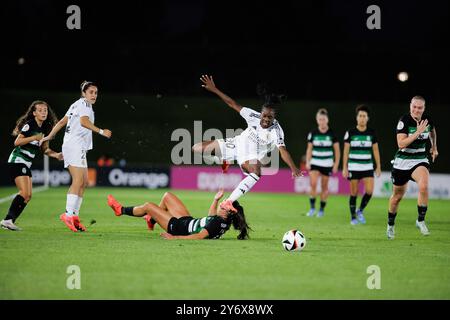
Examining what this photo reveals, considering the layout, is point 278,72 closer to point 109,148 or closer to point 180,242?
point 109,148

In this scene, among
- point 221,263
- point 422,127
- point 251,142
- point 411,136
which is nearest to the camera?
point 221,263

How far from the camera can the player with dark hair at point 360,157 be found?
15.4 m

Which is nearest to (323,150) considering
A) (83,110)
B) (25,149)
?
(83,110)

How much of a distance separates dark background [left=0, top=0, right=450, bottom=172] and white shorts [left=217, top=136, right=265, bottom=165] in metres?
19.4

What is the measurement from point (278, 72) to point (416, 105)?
73.9 ft

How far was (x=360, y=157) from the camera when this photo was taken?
607 inches

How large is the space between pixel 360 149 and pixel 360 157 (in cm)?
17

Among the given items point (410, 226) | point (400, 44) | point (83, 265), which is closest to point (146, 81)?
point (400, 44)

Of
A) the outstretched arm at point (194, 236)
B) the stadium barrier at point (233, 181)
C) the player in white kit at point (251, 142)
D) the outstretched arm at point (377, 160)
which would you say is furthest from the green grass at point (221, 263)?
A: the stadium barrier at point (233, 181)

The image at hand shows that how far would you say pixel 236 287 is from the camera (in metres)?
7.26

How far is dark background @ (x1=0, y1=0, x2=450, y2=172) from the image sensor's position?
3266cm

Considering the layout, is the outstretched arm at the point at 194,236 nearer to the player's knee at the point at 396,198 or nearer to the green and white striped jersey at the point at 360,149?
the player's knee at the point at 396,198

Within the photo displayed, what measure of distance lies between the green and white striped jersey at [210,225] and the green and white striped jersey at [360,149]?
5.52m

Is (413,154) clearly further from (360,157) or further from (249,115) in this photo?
(360,157)
